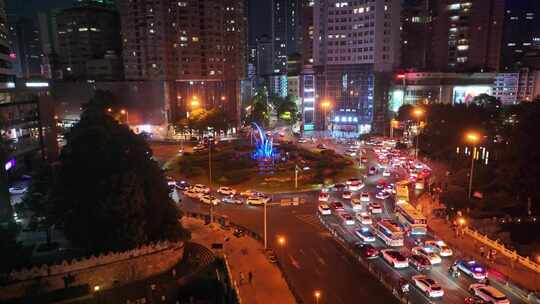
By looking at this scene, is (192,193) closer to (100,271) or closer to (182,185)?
(182,185)

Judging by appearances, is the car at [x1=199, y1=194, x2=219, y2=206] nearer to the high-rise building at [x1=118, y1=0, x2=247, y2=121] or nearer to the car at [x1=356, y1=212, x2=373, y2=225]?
the car at [x1=356, y1=212, x2=373, y2=225]

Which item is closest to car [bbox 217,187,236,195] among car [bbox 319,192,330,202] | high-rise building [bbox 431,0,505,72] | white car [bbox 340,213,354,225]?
car [bbox 319,192,330,202]

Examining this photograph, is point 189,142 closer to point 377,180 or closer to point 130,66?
point 130,66

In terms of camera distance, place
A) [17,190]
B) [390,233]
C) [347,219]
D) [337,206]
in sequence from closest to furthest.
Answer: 1. [390,233]
2. [347,219]
3. [337,206]
4. [17,190]

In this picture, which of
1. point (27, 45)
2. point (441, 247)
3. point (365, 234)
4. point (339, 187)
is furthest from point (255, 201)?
point (27, 45)

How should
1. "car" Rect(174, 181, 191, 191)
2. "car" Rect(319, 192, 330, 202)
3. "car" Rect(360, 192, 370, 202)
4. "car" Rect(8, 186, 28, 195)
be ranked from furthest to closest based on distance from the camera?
"car" Rect(174, 181, 191, 191) → "car" Rect(8, 186, 28, 195) → "car" Rect(360, 192, 370, 202) → "car" Rect(319, 192, 330, 202)

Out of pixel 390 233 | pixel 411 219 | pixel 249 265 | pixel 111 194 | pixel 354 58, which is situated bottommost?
pixel 249 265

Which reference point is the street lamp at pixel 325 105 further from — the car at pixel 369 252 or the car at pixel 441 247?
the car at pixel 369 252
